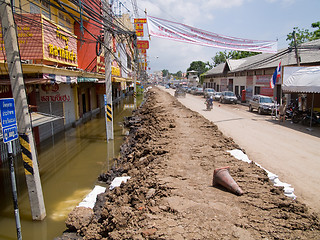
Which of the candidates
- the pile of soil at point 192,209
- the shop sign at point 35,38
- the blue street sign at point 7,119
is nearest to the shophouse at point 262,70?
the pile of soil at point 192,209

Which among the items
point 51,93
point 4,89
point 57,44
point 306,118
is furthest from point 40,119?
point 306,118

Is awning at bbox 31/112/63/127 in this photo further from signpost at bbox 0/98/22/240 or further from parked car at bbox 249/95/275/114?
parked car at bbox 249/95/275/114

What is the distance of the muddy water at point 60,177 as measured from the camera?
243 inches

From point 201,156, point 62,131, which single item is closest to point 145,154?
point 201,156

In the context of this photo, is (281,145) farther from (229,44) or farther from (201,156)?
(229,44)

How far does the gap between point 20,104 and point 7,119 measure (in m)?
1.19

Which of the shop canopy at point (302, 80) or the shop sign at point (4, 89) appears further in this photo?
the shop canopy at point (302, 80)

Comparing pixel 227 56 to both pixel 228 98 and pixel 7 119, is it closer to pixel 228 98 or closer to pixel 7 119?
pixel 228 98

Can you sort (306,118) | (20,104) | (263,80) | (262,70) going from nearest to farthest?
(20,104), (306,118), (263,80), (262,70)

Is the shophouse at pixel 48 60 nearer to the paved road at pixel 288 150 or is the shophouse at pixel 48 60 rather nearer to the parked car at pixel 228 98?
the paved road at pixel 288 150

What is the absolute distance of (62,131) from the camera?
55.3 feet

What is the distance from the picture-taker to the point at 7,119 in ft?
15.3

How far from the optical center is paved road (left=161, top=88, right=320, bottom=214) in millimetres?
7113

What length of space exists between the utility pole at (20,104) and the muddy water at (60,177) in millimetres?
484
